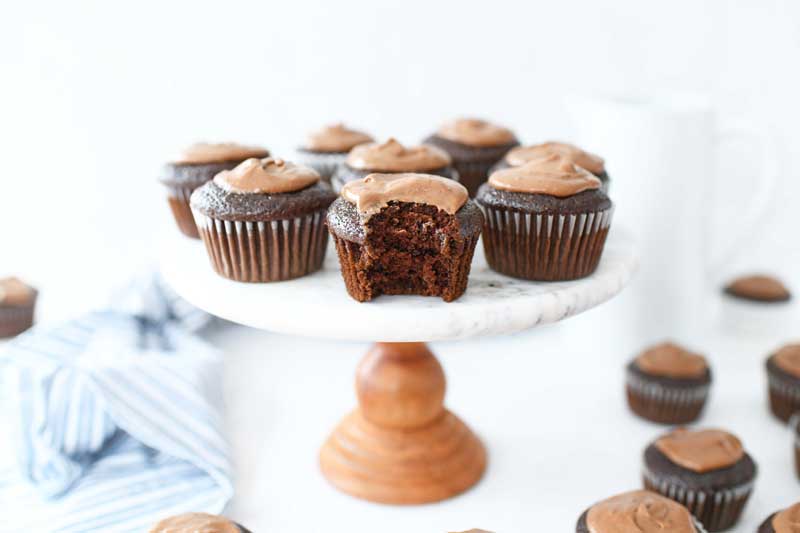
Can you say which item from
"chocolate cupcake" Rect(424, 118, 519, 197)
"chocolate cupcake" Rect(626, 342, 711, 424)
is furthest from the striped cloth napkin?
"chocolate cupcake" Rect(626, 342, 711, 424)

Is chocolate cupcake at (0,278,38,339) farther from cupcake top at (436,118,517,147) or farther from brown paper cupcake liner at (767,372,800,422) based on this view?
brown paper cupcake liner at (767,372,800,422)

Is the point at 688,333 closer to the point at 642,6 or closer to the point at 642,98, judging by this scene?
the point at 642,98

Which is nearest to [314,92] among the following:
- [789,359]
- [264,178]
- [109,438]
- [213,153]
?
[213,153]

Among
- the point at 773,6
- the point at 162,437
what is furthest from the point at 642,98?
the point at 162,437

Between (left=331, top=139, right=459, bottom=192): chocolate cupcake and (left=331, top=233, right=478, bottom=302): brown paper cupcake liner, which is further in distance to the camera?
(left=331, top=139, right=459, bottom=192): chocolate cupcake

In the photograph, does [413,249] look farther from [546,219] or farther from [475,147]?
[475,147]
